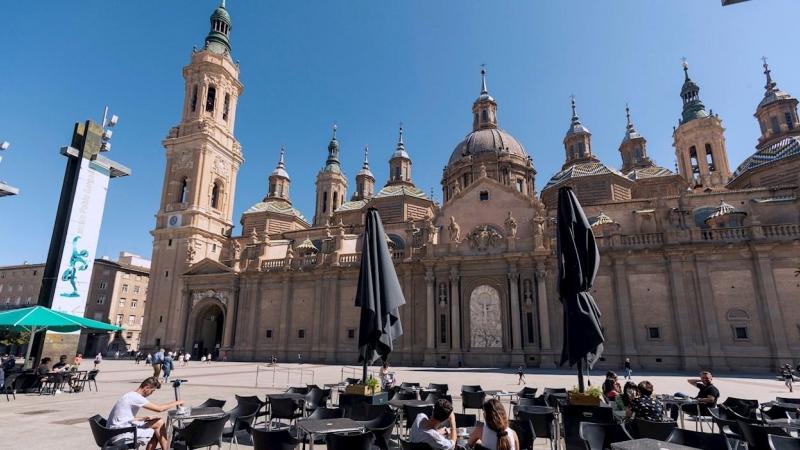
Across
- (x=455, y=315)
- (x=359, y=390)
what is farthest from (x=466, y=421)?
(x=455, y=315)

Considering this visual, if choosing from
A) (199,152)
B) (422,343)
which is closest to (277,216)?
(199,152)

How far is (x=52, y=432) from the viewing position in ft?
29.7

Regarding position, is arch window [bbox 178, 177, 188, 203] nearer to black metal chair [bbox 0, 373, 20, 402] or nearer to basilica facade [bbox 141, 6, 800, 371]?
basilica facade [bbox 141, 6, 800, 371]

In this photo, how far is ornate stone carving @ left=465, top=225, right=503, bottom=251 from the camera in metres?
32.4

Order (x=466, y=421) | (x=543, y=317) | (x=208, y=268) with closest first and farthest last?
(x=466, y=421)
(x=543, y=317)
(x=208, y=268)

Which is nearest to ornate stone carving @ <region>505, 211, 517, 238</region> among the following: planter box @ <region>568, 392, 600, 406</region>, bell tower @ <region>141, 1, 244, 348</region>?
planter box @ <region>568, 392, 600, 406</region>

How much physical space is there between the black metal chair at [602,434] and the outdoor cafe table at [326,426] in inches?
136

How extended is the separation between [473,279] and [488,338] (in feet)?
14.9

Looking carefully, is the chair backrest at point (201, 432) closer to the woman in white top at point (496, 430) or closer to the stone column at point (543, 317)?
the woman in white top at point (496, 430)

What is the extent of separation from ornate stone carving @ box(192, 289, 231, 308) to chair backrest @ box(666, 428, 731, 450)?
39782 millimetres

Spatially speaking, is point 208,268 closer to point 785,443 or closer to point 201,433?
point 201,433

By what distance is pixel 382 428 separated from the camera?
666cm

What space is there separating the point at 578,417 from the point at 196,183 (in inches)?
1832

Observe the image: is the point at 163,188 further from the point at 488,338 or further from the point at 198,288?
the point at 488,338
